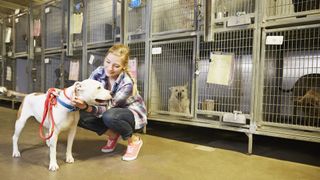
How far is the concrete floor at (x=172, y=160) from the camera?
58.9 inches

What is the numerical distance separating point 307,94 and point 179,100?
1.11 m

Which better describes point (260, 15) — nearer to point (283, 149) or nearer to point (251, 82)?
point (251, 82)

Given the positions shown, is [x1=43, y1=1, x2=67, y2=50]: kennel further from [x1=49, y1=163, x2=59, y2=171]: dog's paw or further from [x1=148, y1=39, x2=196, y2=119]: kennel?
[x1=49, y1=163, x2=59, y2=171]: dog's paw

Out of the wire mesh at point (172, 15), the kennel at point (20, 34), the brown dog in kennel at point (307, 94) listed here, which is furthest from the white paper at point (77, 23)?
the brown dog in kennel at point (307, 94)

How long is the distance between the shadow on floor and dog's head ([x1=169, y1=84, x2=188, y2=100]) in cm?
47

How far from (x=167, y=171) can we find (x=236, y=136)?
5.04ft

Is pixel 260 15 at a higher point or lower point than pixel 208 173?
higher

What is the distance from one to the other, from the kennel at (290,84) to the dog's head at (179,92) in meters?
0.73

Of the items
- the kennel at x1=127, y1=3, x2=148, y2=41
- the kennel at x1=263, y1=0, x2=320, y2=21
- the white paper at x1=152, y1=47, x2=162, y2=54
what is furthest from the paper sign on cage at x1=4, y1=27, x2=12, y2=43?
the kennel at x1=263, y1=0, x2=320, y2=21

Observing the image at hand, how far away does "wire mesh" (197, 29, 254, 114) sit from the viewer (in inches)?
84.3

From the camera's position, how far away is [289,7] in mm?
2039

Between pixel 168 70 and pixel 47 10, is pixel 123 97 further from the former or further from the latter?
pixel 47 10

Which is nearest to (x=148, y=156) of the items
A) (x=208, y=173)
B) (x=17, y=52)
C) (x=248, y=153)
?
(x=208, y=173)

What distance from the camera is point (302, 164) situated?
1849 millimetres
